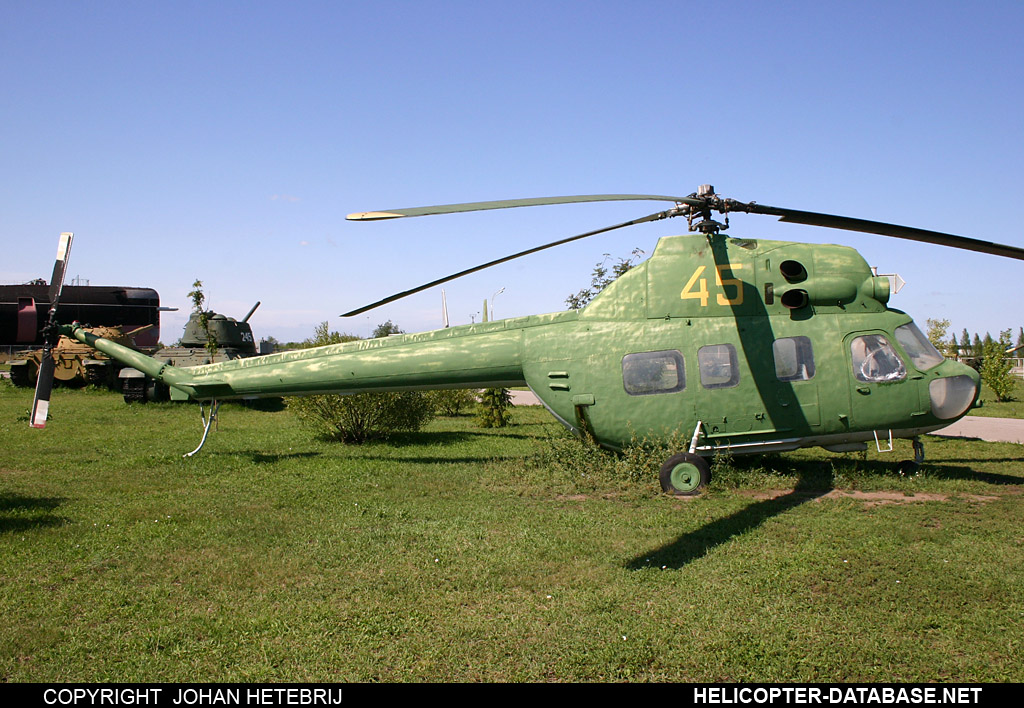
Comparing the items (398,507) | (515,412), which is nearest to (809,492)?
(398,507)

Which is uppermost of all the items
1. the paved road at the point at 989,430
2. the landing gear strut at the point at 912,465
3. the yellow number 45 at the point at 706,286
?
the yellow number 45 at the point at 706,286

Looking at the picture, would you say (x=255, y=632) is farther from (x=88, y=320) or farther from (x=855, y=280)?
(x=88, y=320)

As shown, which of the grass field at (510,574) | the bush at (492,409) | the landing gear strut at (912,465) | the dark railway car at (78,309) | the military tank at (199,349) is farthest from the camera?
the dark railway car at (78,309)

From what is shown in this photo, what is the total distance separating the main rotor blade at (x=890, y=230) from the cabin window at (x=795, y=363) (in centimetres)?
184

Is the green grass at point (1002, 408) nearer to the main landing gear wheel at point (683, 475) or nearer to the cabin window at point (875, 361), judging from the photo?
the cabin window at point (875, 361)

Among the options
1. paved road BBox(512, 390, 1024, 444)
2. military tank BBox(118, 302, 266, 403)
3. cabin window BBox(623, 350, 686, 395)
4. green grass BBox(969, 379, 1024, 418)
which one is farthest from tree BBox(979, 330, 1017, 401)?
military tank BBox(118, 302, 266, 403)

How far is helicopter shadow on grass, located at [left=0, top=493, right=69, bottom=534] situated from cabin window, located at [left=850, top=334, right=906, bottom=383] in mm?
9746

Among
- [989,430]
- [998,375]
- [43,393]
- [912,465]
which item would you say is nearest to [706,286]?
[912,465]

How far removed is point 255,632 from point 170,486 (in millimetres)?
5335

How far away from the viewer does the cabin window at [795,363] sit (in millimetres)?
8500

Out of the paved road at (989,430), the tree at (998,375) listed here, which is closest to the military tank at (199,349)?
the paved road at (989,430)

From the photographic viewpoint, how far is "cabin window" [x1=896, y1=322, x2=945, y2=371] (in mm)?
8578

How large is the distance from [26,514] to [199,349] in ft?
51.5

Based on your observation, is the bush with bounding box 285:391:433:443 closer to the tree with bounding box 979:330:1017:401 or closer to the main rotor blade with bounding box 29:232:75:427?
the main rotor blade with bounding box 29:232:75:427
